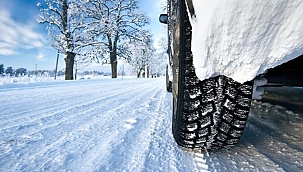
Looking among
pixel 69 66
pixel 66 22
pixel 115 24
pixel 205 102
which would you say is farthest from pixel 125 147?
pixel 115 24

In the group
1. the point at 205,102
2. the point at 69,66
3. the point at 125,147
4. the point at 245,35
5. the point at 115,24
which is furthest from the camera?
the point at 115,24

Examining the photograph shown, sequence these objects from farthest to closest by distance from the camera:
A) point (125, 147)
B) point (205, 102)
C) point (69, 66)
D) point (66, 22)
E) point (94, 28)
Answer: point (94, 28), point (66, 22), point (69, 66), point (125, 147), point (205, 102)

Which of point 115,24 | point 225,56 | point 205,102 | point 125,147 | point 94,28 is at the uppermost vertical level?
point 115,24

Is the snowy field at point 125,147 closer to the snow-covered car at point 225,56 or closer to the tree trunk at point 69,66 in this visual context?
the snow-covered car at point 225,56

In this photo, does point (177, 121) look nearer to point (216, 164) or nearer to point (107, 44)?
point (216, 164)

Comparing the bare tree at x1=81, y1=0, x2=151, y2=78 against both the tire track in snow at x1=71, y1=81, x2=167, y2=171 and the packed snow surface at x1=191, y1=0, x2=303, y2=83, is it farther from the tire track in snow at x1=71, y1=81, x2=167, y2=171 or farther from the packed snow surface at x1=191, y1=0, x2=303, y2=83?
the packed snow surface at x1=191, y1=0, x2=303, y2=83

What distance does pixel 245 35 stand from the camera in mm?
605

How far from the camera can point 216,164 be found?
88 cm

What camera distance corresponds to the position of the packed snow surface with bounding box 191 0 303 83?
1.80 feet

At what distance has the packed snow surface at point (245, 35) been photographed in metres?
0.55

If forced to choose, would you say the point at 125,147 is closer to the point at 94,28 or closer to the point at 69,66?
the point at 69,66

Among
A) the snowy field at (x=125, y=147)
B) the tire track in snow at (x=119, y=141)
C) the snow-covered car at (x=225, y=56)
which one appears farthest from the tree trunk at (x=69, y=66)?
the snow-covered car at (x=225, y=56)

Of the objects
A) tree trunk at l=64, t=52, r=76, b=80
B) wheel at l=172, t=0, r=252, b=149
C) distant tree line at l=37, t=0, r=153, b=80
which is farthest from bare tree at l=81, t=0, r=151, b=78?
wheel at l=172, t=0, r=252, b=149

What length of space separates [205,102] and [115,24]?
1290 cm
